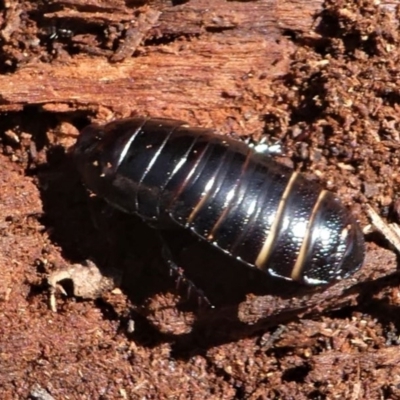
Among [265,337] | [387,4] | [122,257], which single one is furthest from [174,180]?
[387,4]

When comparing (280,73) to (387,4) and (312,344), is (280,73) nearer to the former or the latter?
(387,4)

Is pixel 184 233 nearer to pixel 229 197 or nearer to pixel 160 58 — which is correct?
pixel 229 197

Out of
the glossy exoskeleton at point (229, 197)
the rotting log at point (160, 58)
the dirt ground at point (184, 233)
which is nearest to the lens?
the glossy exoskeleton at point (229, 197)

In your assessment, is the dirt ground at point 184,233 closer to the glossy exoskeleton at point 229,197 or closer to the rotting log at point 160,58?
the rotting log at point 160,58

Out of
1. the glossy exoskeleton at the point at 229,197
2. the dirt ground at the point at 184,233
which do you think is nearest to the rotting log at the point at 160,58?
the dirt ground at the point at 184,233

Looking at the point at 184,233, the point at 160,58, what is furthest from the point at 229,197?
the point at 160,58

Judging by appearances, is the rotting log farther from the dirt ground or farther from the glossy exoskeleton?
the glossy exoskeleton

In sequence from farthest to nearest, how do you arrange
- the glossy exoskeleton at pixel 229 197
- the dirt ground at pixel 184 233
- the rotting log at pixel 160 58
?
the rotting log at pixel 160 58, the dirt ground at pixel 184 233, the glossy exoskeleton at pixel 229 197
